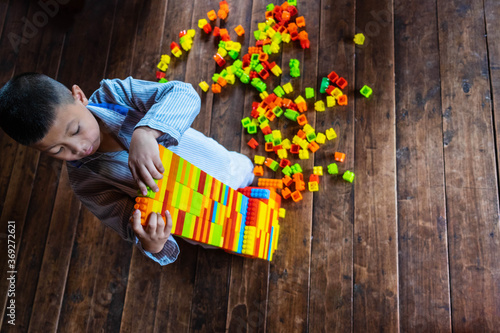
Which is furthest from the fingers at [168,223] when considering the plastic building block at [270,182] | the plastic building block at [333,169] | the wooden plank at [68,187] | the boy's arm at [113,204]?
the wooden plank at [68,187]

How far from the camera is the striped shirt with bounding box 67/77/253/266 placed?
0.84 meters

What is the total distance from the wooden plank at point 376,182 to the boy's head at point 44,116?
0.90 meters

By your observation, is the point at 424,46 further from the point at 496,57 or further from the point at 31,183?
the point at 31,183

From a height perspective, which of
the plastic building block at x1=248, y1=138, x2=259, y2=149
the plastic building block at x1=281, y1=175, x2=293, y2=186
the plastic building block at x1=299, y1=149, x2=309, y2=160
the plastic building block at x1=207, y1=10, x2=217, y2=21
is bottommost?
the plastic building block at x1=281, y1=175, x2=293, y2=186

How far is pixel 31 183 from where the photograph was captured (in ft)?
5.47

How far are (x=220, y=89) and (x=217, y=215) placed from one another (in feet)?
2.47

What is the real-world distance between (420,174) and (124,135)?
3.11 ft

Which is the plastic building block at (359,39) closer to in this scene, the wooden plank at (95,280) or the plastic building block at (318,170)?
the plastic building block at (318,170)

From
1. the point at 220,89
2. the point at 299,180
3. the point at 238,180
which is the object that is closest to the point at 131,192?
the point at 238,180

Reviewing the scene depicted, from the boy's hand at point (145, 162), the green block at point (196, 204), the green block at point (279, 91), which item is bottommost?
the green block at point (196, 204)

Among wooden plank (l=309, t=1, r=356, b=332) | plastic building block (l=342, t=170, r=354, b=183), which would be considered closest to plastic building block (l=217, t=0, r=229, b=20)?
wooden plank (l=309, t=1, r=356, b=332)

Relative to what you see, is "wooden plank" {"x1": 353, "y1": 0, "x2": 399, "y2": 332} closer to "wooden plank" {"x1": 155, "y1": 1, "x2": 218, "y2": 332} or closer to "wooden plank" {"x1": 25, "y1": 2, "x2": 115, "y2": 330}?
"wooden plank" {"x1": 155, "y1": 1, "x2": 218, "y2": 332}

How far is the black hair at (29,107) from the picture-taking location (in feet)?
2.40

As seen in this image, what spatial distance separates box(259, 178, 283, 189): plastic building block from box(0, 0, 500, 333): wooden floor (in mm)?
99
